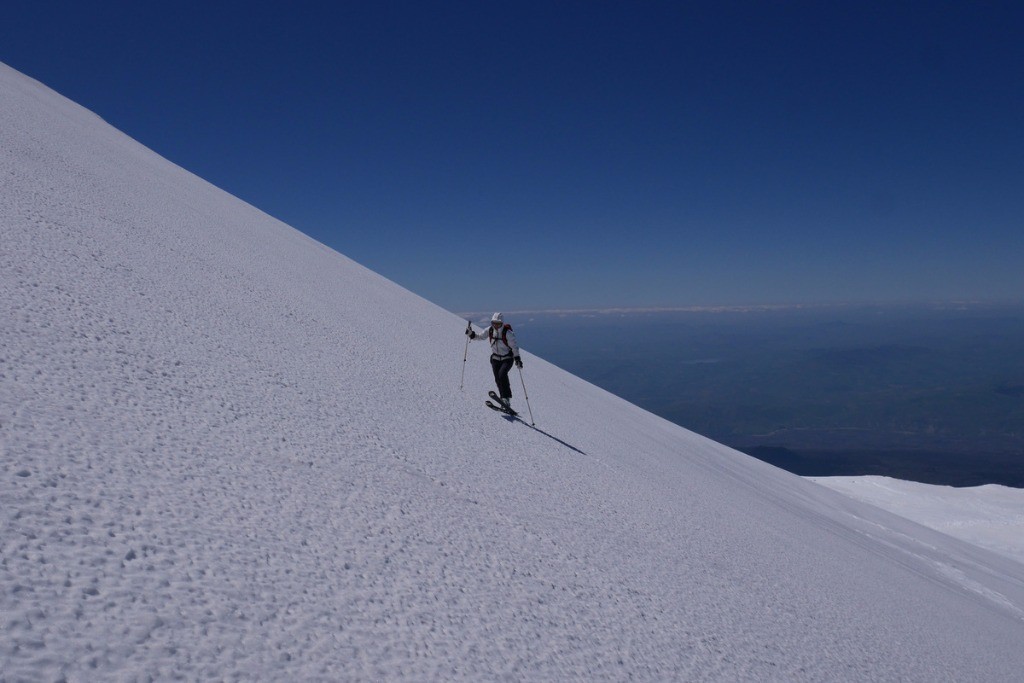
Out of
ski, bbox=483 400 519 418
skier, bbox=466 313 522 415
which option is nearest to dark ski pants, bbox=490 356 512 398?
skier, bbox=466 313 522 415

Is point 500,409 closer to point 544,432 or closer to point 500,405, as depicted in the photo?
point 500,405

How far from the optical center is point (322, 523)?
387cm

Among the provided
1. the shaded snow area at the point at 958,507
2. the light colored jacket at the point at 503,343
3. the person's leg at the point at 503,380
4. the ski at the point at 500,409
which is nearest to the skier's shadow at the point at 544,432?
the ski at the point at 500,409

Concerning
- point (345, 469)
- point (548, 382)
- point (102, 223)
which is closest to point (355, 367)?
point (345, 469)

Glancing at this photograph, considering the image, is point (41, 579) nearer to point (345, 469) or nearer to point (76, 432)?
point (76, 432)

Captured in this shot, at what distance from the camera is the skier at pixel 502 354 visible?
951 centimetres

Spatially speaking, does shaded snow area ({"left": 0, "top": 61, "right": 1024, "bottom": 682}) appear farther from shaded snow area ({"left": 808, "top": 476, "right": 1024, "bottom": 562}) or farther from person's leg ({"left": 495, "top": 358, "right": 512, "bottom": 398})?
shaded snow area ({"left": 808, "top": 476, "right": 1024, "bottom": 562})

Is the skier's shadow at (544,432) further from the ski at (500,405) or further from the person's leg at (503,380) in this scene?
the person's leg at (503,380)

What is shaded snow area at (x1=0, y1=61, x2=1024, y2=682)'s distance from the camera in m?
2.77

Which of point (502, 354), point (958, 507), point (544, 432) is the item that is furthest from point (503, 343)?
point (958, 507)

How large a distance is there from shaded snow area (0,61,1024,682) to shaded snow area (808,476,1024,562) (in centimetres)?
2355

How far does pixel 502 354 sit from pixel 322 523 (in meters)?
6.12

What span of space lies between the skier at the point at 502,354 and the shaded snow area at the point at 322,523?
55cm

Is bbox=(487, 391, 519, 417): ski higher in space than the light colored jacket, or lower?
lower
